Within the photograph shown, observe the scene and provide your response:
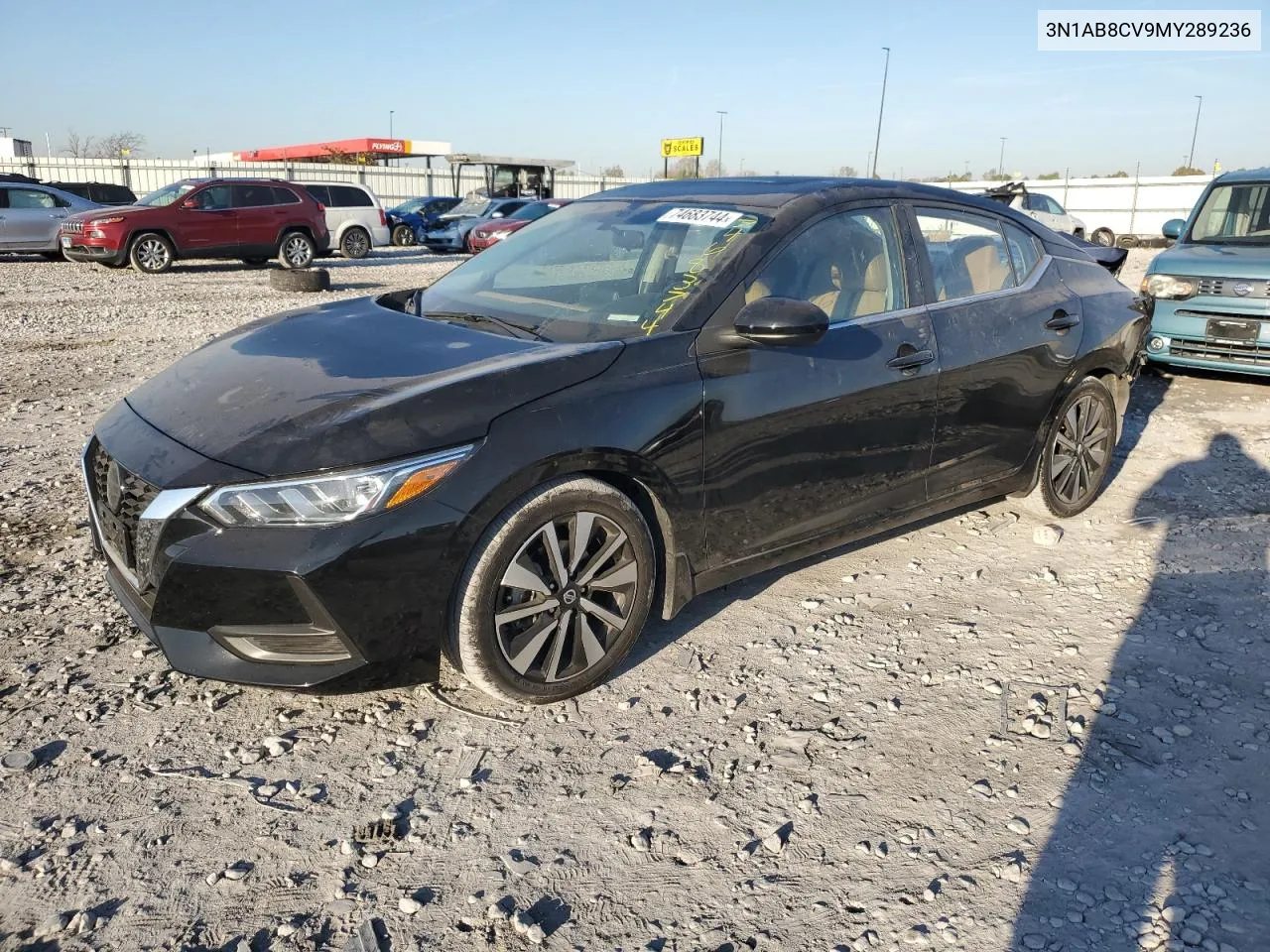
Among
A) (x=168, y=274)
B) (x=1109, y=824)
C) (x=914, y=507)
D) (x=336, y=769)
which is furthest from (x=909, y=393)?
(x=168, y=274)

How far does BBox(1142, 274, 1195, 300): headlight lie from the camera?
815 cm

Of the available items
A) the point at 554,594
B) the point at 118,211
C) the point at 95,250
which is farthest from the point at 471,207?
the point at 554,594

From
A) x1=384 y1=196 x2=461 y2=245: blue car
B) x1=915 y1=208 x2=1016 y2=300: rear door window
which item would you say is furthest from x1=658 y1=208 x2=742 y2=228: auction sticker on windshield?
x1=384 y1=196 x2=461 y2=245: blue car

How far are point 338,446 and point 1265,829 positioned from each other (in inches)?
108

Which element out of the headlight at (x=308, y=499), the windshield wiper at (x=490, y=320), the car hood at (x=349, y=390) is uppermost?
the windshield wiper at (x=490, y=320)

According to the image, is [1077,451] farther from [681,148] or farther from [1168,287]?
[681,148]

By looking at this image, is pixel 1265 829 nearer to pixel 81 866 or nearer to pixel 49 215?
Result: pixel 81 866

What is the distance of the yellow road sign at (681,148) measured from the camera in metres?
42.7

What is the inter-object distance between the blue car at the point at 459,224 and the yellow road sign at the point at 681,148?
63.6 ft

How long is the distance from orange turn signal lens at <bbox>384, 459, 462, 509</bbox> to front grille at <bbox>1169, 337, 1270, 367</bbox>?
7.52 meters

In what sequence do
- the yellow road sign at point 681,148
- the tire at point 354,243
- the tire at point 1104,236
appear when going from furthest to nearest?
1. the yellow road sign at point 681,148
2. the tire at point 354,243
3. the tire at point 1104,236

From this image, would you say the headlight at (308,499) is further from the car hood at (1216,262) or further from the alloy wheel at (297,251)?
the alloy wheel at (297,251)

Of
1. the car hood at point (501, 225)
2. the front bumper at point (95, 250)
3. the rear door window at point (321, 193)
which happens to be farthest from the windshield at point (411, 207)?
the front bumper at point (95, 250)

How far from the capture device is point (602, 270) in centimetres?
391
